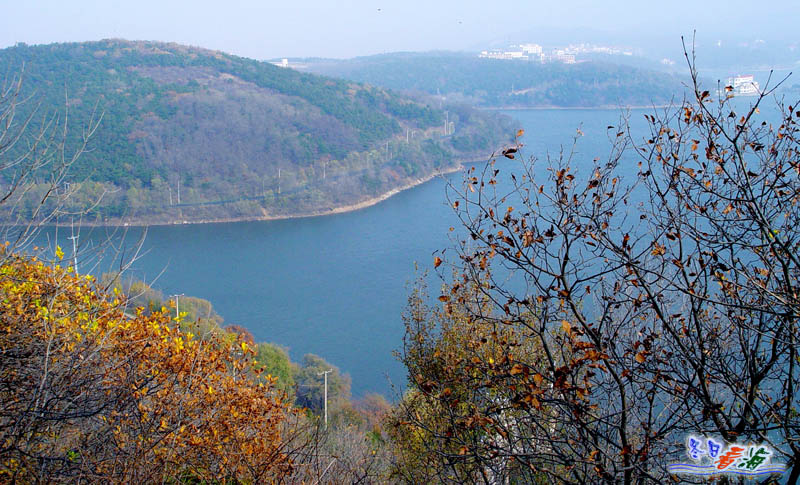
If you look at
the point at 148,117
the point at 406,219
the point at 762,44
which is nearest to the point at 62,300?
the point at 762,44

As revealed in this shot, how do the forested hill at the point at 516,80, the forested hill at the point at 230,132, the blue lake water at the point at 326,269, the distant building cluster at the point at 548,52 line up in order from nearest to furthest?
the blue lake water at the point at 326,269 → the forested hill at the point at 230,132 → the forested hill at the point at 516,80 → the distant building cluster at the point at 548,52

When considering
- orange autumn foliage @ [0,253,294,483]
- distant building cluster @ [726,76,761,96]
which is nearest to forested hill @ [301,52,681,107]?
distant building cluster @ [726,76,761,96]

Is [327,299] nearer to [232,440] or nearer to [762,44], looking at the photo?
[762,44]

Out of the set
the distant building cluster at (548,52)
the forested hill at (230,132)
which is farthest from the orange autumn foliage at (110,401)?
the distant building cluster at (548,52)

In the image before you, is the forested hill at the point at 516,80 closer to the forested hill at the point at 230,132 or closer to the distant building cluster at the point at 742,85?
the forested hill at the point at 230,132

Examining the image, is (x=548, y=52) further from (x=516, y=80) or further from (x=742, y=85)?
(x=742, y=85)

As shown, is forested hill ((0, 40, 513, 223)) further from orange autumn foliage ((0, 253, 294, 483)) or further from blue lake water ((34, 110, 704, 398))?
orange autumn foliage ((0, 253, 294, 483))
